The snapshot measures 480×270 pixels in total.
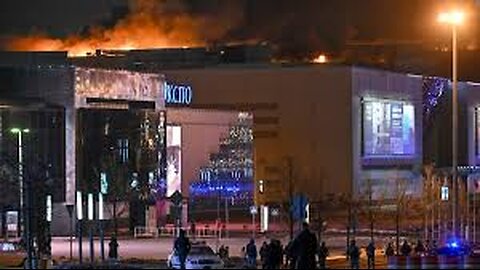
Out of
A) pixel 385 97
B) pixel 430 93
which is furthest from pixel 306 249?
pixel 430 93

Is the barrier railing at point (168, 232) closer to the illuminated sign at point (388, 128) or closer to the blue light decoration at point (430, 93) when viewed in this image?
the illuminated sign at point (388, 128)

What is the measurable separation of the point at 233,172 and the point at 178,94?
387 inches

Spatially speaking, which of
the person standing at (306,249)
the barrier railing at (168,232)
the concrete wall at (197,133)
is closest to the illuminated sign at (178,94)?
the concrete wall at (197,133)

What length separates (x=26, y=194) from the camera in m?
77.5

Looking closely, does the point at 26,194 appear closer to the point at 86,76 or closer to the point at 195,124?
the point at 86,76

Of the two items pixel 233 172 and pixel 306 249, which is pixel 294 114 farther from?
pixel 306 249

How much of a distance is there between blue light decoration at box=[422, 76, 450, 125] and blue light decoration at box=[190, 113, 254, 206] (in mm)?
25835

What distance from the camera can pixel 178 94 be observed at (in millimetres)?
133375

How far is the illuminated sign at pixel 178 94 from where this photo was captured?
432 ft

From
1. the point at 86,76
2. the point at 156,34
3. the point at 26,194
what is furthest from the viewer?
the point at 156,34

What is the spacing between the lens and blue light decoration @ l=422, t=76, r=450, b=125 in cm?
15138

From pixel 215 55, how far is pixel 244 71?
15596 millimetres

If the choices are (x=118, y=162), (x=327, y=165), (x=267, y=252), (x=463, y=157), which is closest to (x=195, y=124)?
(x=327, y=165)

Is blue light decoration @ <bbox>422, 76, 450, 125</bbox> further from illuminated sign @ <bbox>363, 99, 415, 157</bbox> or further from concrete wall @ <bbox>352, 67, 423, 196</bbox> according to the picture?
illuminated sign @ <bbox>363, 99, 415, 157</bbox>
